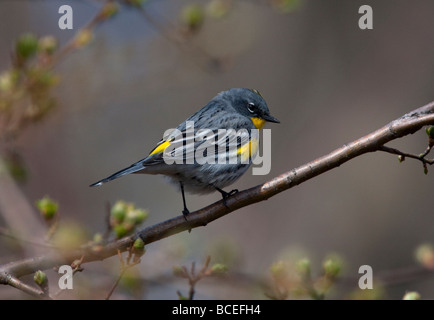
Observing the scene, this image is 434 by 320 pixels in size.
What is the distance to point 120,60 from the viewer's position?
6531 millimetres

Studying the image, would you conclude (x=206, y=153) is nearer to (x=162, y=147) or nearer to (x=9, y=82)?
(x=162, y=147)

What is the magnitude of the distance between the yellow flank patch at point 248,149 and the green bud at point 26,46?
6.11 feet

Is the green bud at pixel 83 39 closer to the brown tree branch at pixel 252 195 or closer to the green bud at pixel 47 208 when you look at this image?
the green bud at pixel 47 208

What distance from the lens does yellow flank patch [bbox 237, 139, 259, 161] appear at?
475cm

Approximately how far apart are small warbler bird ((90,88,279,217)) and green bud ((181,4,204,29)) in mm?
828

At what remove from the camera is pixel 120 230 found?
11.9 ft

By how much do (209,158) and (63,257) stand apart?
1.67m

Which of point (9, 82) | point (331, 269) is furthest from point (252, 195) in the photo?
point (9, 82)

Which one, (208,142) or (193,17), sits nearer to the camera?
(208,142)

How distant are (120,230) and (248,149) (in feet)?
5.35

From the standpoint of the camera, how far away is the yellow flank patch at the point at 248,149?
15.6 ft
